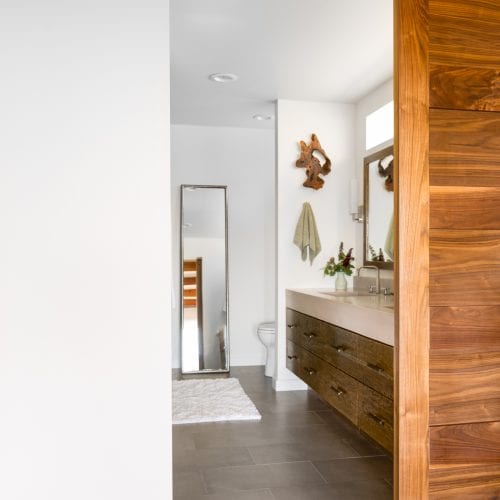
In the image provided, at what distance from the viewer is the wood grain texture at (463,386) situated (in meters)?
1.78

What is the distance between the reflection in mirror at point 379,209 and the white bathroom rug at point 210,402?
150 centimetres

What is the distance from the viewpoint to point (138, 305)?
193 cm

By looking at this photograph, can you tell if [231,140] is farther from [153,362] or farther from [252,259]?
[153,362]

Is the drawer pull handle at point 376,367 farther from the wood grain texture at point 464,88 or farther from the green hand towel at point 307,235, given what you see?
the green hand towel at point 307,235

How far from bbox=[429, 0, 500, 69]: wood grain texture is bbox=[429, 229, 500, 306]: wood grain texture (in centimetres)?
58

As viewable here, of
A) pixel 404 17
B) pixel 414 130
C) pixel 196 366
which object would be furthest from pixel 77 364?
pixel 196 366

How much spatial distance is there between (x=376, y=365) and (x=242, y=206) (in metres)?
2.97

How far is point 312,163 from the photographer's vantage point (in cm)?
460

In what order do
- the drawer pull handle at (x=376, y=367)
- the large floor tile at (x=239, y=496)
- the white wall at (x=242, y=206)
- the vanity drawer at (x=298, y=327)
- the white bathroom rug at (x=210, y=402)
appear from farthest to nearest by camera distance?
1. the white wall at (x=242, y=206)
2. the vanity drawer at (x=298, y=327)
3. the white bathroom rug at (x=210, y=402)
4. the drawer pull handle at (x=376, y=367)
5. the large floor tile at (x=239, y=496)

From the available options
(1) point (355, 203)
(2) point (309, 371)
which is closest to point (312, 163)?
(1) point (355, 203)

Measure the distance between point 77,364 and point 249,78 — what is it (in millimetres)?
2797

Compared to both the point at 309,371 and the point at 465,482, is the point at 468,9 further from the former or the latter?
the point at 309,371

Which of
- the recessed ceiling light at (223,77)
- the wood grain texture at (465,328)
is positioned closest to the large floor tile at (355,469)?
the wood grain texture at (465,328)

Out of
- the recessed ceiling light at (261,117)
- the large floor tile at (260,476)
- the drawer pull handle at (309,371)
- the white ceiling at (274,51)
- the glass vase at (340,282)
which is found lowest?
the large floor tile at (260,476)
